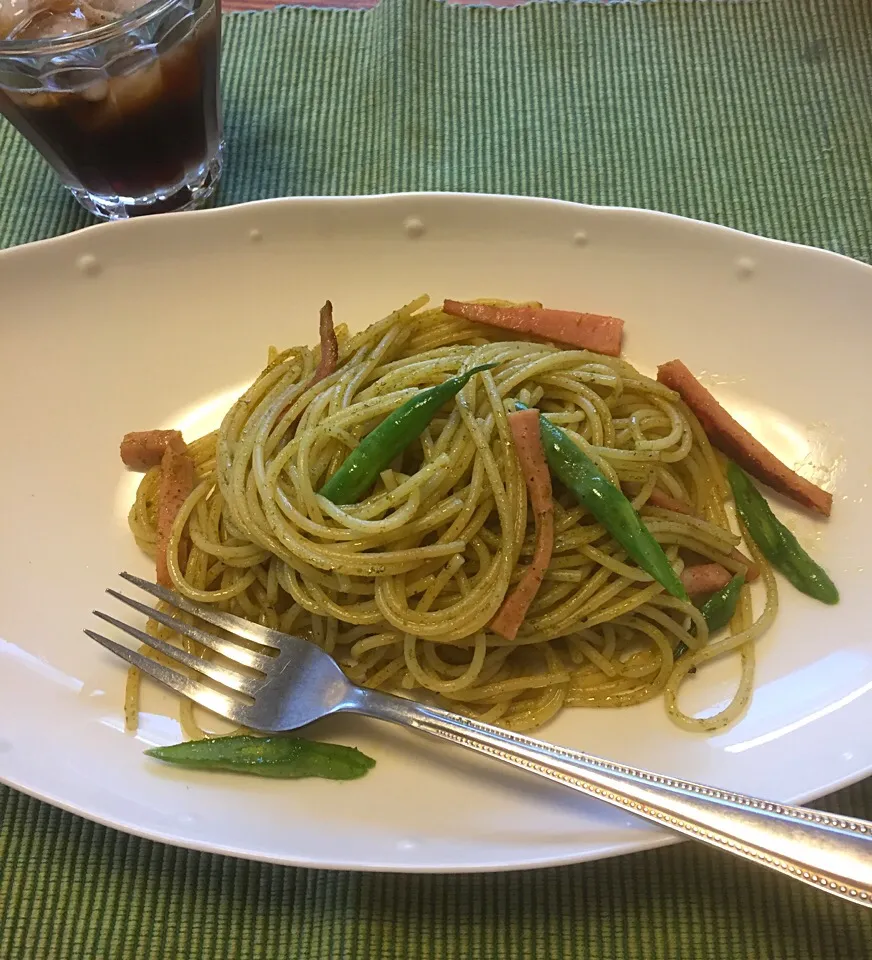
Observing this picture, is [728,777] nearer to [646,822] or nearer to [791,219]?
[646,822]

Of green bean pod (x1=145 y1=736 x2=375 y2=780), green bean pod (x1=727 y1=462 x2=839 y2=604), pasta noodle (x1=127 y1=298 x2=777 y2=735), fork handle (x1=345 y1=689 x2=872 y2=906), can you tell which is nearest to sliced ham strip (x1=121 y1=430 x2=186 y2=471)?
pasta noodle (x1=127 y1=298 x2=777 y2=735)

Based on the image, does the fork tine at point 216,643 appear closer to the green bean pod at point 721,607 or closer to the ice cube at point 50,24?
the green bean pod at point 721,607

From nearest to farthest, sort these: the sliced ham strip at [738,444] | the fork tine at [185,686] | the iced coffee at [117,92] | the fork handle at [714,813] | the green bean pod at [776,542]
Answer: the fork handle at [714,813], the fork tine at [185,686], the green bean pod at [776,542], the sliced ham strip at [738,444], the iced coffee at [117,92]

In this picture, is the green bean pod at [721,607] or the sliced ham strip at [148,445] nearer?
the green bean pod at [721,607]

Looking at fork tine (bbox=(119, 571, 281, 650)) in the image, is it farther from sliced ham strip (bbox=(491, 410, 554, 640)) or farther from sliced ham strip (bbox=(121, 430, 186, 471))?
sliced ham strip (bbox=(491, 410, 554, 640))

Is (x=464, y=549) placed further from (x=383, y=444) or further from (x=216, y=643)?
(x=216, y=643)

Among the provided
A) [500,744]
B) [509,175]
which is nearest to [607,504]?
[500,744]

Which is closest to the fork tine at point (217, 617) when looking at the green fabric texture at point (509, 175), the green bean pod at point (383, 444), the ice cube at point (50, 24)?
the green bean pod at point (383, 444)
